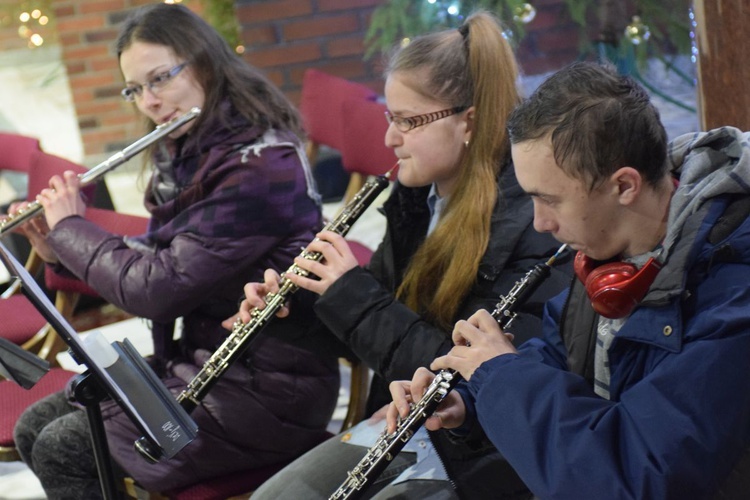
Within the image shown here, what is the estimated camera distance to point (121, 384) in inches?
63.9

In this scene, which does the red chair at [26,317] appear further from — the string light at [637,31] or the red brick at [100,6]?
the red brick at [100,6]

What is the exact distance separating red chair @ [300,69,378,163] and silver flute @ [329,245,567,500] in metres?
1.73

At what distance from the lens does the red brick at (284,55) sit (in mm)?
5062

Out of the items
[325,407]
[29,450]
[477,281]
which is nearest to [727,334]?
[477,281]

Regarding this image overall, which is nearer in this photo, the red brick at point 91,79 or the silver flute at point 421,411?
the silver flute at point 421,411

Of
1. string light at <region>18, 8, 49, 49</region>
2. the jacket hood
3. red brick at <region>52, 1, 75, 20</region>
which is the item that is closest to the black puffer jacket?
the jacket hood

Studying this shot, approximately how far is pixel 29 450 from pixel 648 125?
164cm

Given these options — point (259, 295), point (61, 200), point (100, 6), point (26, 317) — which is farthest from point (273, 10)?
point (259, 295)

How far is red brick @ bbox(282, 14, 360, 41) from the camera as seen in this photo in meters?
5.01

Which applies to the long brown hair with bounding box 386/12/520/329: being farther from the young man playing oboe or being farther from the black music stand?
the black music stand

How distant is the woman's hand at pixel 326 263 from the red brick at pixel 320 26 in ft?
10.7

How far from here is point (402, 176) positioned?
1.92 metres

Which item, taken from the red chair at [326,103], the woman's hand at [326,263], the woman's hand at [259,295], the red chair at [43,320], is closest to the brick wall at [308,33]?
the red chair at [326,103]

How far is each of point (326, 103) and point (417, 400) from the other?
2033 millimetres
